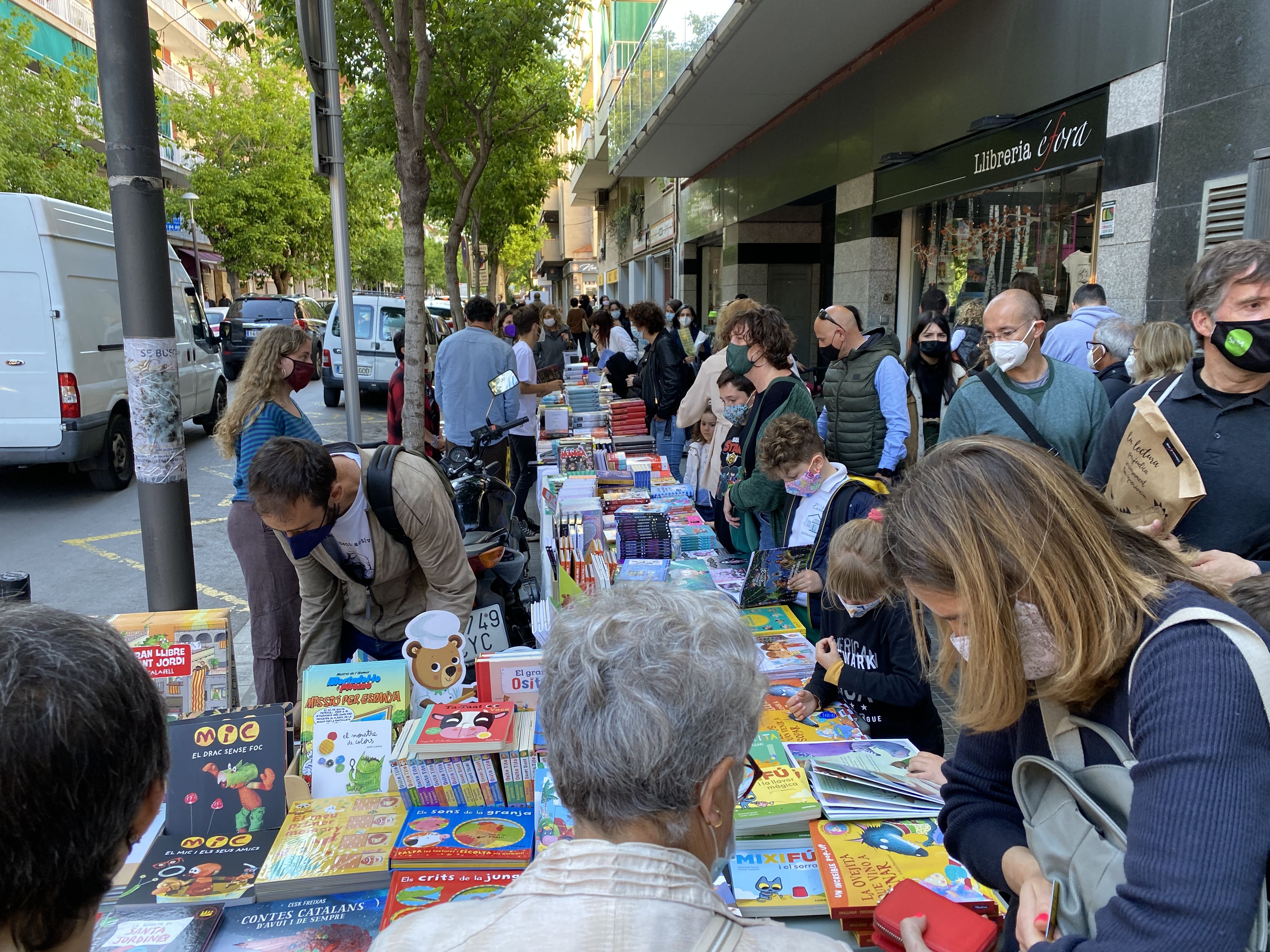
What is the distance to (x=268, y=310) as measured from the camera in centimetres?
2155

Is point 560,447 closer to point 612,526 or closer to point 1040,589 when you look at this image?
point 612,526

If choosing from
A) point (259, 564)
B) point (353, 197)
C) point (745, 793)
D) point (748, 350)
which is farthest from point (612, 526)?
point (353, 197)

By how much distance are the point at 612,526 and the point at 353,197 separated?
31.6m

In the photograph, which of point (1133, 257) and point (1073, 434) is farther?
point (1133, 257)

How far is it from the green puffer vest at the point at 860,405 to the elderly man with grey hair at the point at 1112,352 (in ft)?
3.93

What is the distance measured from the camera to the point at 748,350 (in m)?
4.73

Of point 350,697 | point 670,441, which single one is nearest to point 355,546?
point 350,697

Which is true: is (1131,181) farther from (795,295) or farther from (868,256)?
(795,295)

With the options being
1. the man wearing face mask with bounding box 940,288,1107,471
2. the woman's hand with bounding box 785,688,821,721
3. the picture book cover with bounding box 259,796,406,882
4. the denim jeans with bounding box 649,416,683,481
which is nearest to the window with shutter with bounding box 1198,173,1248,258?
the man wearing face mask with bounding box 940,288,1107,471

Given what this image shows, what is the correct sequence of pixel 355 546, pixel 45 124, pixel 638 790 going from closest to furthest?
pixel 638 790 < pixel 355 546 < pixel 45 124

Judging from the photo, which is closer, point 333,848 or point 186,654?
point 333,848

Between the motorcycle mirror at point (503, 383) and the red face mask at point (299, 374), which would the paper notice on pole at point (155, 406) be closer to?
the red face mask at point (299, 374)

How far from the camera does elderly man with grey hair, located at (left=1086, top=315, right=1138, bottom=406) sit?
16.2 ft

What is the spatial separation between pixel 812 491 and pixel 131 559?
6.42 metres
